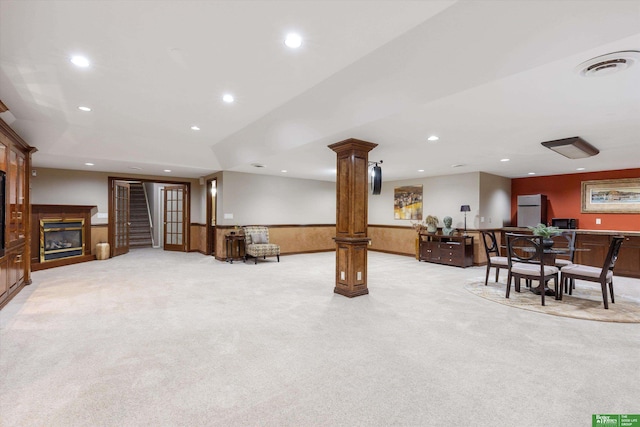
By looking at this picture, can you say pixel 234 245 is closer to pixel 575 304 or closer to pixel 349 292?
pixel 349 292

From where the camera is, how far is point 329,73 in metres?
2.92

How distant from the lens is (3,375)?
230 cm

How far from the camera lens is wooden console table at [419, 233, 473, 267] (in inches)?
282

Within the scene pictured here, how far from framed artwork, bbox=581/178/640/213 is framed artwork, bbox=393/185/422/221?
3737 millimetres

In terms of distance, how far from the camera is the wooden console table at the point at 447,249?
7.17m

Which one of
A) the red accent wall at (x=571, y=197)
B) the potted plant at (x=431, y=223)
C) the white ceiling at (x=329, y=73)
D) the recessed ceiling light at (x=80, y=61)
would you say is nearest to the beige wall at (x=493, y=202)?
the red accent wall at (x=571, y=197)

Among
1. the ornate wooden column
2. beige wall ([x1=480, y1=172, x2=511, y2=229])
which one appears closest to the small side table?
the ornate wooden column

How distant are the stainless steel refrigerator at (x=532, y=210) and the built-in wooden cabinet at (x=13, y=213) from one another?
9.83 m

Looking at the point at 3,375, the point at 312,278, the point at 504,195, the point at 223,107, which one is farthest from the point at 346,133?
the point at 504,195

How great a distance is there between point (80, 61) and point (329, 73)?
2.23m

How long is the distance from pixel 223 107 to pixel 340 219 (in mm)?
2233

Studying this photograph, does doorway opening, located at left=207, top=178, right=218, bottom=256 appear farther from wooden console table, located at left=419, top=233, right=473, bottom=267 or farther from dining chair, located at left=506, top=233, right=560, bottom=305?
dining chair, located at left=506, top=233, right=560, bottom=305

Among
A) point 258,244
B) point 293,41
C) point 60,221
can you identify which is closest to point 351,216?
point 293,41

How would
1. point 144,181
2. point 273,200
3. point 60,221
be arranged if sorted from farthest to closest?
1. point 144,181
2. point 273,200
3. point 60,221
